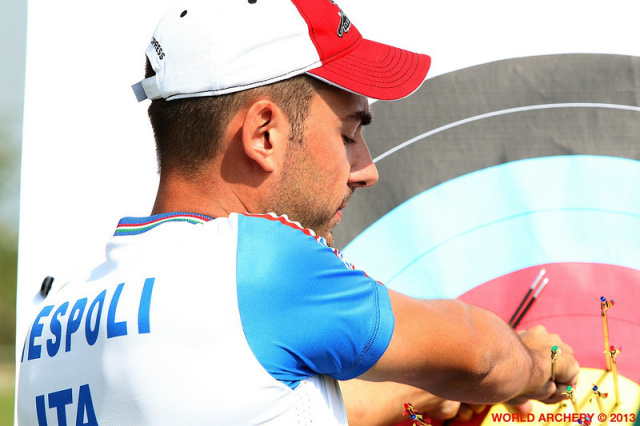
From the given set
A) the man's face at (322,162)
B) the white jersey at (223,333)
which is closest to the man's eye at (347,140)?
the man's face at (322,162)

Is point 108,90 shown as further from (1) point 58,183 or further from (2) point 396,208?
(2) point 396,208

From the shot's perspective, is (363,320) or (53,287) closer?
(363,320)

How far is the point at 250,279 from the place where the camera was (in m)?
0.67

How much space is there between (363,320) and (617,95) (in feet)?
2.41

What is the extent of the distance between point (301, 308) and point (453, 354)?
19 cm

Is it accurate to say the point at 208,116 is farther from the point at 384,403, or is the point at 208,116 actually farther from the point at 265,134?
the point at 384,403

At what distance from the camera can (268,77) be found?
2.54ft

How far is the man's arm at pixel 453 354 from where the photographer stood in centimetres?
72

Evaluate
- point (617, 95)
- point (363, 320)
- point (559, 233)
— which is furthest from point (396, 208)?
point (363, 320)

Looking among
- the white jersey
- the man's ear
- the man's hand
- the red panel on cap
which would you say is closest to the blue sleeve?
the white jersey

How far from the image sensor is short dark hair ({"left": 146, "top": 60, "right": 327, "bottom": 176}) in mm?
781

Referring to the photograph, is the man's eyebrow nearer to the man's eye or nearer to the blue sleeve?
the man's eye

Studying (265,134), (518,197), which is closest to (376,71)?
(265,134)

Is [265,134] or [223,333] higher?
[265,134]
